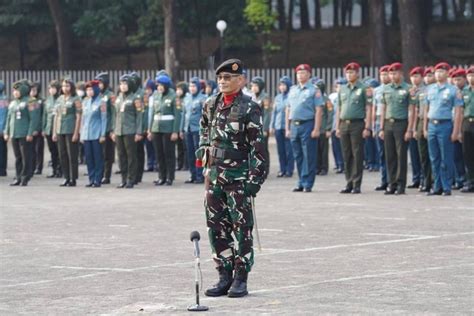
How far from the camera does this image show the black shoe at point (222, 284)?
11523mm

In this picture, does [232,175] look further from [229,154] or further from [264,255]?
[264,255]

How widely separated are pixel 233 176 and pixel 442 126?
11.2 metres

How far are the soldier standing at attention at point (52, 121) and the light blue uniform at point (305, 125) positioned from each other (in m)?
5.76

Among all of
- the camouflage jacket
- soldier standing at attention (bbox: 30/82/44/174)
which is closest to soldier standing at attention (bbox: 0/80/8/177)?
soldier standing at attention (bbox: 30/82/44/174)

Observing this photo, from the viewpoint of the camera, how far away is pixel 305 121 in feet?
76.3

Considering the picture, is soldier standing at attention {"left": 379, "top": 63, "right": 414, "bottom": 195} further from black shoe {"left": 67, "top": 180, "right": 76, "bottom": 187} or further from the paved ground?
black shoe {"left": 67, "top": 180, "right": 76, "bottom": 187}

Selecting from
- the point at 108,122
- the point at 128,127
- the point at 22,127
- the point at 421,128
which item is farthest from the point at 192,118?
the point at 421,128

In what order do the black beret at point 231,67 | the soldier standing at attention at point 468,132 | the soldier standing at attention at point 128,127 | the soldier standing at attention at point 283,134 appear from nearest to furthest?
the black beret at point 231,67 < the soldier standing at attention at point 468,132 < the soldier standing at attention at point 128,127 < the soldier standing at attention at point 283,134

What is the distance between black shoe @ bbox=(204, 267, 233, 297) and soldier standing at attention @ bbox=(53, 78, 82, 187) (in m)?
14.3

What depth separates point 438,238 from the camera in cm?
1591

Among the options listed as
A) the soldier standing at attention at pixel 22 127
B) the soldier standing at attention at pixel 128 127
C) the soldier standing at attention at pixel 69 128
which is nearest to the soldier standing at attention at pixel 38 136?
the soldier standing at attention at pixel 22 127

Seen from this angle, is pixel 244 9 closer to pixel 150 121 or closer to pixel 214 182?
pixel 150 121

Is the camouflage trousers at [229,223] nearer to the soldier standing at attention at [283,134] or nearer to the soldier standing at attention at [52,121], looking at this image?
the soldier standing at attention at [52,121]

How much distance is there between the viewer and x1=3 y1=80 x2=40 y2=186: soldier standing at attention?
87.8 feet
